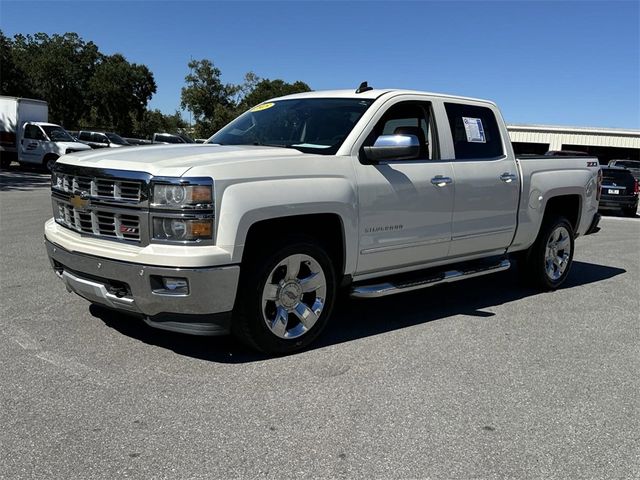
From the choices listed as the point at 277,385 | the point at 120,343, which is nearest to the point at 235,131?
the point at 120,343

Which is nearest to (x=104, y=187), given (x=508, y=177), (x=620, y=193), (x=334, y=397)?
(x=334, y=397)

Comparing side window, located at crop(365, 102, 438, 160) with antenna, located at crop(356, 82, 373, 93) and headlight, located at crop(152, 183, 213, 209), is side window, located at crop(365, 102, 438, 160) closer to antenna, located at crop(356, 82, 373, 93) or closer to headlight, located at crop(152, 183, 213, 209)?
antenna, located at crop(356, 82, 373, 93)

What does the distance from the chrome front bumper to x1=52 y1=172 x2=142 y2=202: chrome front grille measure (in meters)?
0.43

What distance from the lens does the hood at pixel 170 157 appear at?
3777 millimetres

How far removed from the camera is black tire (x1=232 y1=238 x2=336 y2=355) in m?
4.03

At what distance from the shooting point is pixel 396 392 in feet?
12.3

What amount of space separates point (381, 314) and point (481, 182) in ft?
5.19

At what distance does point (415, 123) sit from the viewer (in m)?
5.34

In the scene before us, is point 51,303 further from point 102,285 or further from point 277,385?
point 277,385

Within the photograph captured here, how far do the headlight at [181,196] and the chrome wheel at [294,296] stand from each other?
2.46 ft

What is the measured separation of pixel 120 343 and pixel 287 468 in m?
2.06

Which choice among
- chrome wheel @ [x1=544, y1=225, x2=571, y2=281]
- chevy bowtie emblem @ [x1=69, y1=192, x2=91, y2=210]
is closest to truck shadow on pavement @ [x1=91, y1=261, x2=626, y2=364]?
chrome wheel @ [x1=544, y1=225, x2=571, y2=281]

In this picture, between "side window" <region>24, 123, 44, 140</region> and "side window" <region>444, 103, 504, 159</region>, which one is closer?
"side window" <region>444, 103, 504, 159</region>

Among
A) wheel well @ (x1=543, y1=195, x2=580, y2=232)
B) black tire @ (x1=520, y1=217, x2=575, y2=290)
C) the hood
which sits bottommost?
black tire @ (x1=520, y1=217, x2=575, y2=290)
